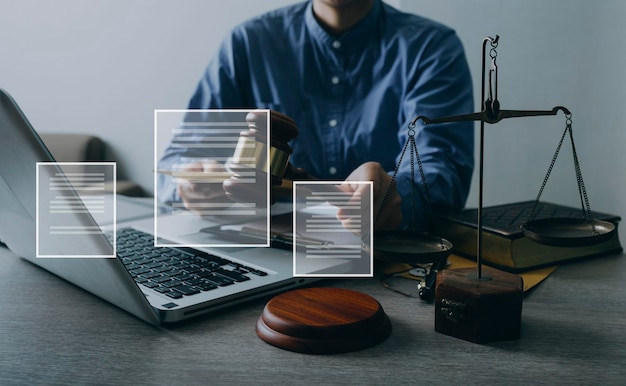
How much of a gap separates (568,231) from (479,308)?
168 mm

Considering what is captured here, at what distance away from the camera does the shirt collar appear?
1.49 m

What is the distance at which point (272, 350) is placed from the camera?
0.56 meters

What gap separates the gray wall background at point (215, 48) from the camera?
86.7 inches

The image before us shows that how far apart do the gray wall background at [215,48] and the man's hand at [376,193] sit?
5.07 feet

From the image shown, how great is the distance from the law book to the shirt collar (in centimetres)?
68

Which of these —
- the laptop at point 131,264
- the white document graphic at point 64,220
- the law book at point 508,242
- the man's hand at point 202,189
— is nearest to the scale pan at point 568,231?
the law book at point 508,242

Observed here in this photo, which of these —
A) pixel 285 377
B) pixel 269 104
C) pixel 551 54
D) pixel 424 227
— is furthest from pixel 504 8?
pixel 285 377

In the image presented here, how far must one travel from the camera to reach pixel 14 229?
0.78m

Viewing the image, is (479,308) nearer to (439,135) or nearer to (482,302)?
(482,302)

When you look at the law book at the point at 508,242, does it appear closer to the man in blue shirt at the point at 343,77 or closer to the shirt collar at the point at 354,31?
the man in blue shirt at the point at 343,77

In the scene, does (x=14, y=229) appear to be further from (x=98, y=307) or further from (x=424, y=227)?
(x=424, y=227)

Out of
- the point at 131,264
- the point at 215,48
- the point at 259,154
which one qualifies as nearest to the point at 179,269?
the point at 131,264

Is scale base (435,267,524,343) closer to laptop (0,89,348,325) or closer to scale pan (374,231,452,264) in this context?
scale pan (374,231,452,264)

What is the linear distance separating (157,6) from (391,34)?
7.52ft
